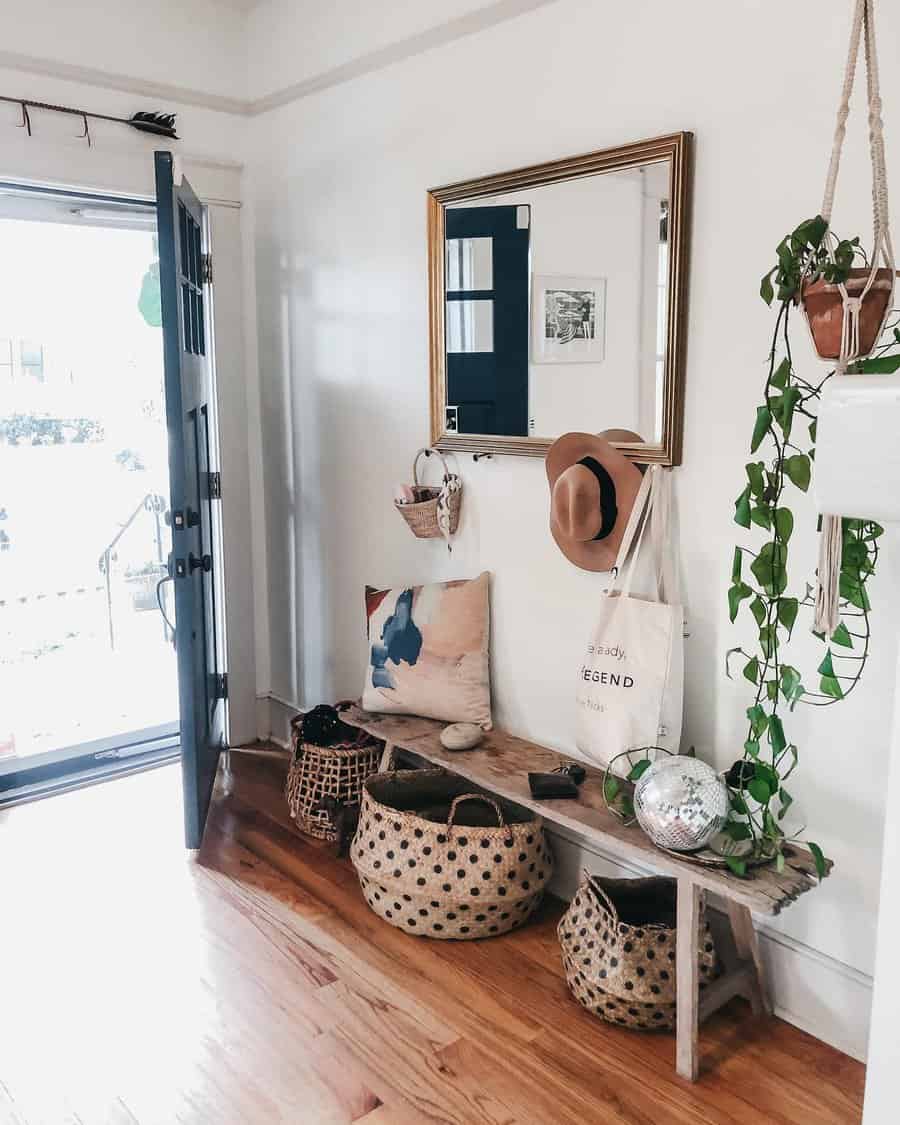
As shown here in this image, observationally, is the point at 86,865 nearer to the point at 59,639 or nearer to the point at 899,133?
the point at 59,639

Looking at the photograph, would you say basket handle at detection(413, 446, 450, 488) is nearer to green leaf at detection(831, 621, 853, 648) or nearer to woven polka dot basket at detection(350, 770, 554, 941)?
woven polka dot basket at detection(350, 770, 554, 941)

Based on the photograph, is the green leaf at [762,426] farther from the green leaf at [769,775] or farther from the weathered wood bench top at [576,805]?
the weathered wood bench top at [576,805]

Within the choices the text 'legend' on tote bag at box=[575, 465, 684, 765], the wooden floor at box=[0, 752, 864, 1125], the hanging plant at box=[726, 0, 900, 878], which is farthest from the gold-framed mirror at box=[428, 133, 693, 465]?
the wooden floor at box=[0, 752, 864, 1125]

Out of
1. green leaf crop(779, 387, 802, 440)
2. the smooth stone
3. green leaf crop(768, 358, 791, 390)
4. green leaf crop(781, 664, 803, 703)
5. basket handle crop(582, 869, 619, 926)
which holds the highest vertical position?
green leaf crop(768, 358, 791, 390)

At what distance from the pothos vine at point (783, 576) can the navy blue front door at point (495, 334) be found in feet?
2.34

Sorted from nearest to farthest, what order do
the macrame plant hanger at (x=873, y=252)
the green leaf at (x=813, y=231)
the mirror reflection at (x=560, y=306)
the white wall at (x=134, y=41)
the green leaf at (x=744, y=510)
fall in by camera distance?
the macrame plant hanger at (x=873, y=252)
the green leaf at (x=813, y=231)
the green leaf at (x=744, y=510)
the mirror reflection at (x=560, y=306)
the white wall at (x=134, y=41)

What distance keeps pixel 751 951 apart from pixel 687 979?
0.79 ft

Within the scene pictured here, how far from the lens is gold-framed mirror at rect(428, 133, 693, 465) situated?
215 cm

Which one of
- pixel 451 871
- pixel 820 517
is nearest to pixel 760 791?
pixel 820 517

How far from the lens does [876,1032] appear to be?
734 mm

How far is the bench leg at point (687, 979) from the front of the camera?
6.30 ft

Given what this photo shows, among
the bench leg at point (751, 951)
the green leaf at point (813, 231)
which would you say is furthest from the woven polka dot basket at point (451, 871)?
the green leaf at point (813, 231)

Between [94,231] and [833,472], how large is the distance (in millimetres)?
3371

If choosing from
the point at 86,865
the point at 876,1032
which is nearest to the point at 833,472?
the point at 876,1032
